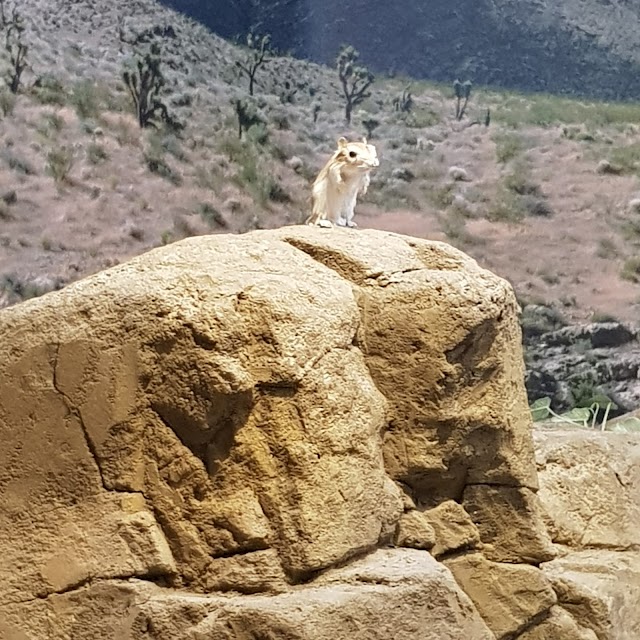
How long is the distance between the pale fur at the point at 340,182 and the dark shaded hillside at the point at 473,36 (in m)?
3.84

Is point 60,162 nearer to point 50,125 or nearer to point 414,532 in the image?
point 50,125

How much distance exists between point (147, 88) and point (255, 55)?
3.53 ft

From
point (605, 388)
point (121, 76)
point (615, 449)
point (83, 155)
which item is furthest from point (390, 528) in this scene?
point (605, 388)

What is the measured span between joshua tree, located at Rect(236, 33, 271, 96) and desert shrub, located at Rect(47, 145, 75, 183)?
175 cm

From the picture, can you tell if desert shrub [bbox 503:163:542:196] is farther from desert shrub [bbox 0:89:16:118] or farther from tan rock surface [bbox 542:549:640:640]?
tan rock surface [bbox 542:549:640:640]

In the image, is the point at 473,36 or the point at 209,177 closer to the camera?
the point at 209,177

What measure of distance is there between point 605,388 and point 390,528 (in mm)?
5345

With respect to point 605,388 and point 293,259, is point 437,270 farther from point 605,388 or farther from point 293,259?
point 605,388

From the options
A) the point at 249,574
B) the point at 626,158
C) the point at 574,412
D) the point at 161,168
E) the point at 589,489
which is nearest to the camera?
the point at 249,574

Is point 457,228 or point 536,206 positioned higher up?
point 536,206

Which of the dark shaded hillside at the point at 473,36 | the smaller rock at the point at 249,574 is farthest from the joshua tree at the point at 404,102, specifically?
the smaller rock at the point at 249,574

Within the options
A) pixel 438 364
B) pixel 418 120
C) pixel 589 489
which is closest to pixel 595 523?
pixel 589 489

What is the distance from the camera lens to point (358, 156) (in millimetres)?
4449

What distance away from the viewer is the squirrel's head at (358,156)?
4.45m
